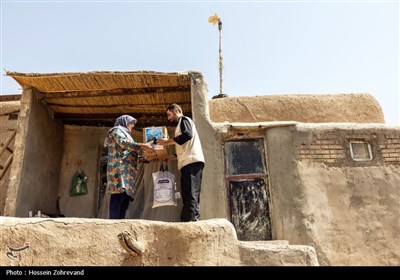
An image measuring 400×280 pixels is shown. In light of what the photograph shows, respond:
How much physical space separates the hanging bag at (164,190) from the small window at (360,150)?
294 centimetres

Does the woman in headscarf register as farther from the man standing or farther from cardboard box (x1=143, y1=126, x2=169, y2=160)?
the man standing

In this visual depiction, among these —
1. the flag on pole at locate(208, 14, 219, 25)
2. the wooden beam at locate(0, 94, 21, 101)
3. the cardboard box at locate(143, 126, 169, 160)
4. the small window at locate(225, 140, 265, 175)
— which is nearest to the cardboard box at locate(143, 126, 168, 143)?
the cardboard box at locate(143, 126, 169, 160)

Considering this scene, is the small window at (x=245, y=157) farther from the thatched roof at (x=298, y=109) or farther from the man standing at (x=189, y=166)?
the man standing at (x=189, y=166)

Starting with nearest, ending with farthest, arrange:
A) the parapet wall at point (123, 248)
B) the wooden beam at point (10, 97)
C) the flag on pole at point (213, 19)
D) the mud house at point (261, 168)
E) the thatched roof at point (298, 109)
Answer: the parapet wall at point (123, 248) → the mud house at point (261, 168) → the thatched roof at point (298, 109) → the wooden beam at point (10, 97) → the flag on pole at point (213, 19)

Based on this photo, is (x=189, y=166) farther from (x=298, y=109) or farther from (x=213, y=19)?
(x=213, y=19)

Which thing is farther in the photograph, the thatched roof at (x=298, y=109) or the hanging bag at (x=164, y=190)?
the thatched roof at (x=298, y=109)

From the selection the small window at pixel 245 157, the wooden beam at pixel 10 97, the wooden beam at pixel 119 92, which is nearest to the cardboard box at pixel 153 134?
the wooden beam at pixel 119 92

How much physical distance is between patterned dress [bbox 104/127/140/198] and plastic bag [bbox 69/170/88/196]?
100 inches

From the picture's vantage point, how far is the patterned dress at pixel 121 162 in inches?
193

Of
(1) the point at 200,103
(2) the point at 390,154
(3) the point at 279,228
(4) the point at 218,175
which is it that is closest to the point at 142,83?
(1) the point at 200,103

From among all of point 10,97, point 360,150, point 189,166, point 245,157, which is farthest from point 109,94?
point 10,97

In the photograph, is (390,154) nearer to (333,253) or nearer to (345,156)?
(345,156)

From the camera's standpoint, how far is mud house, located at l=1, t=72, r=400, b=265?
19.2 feet
